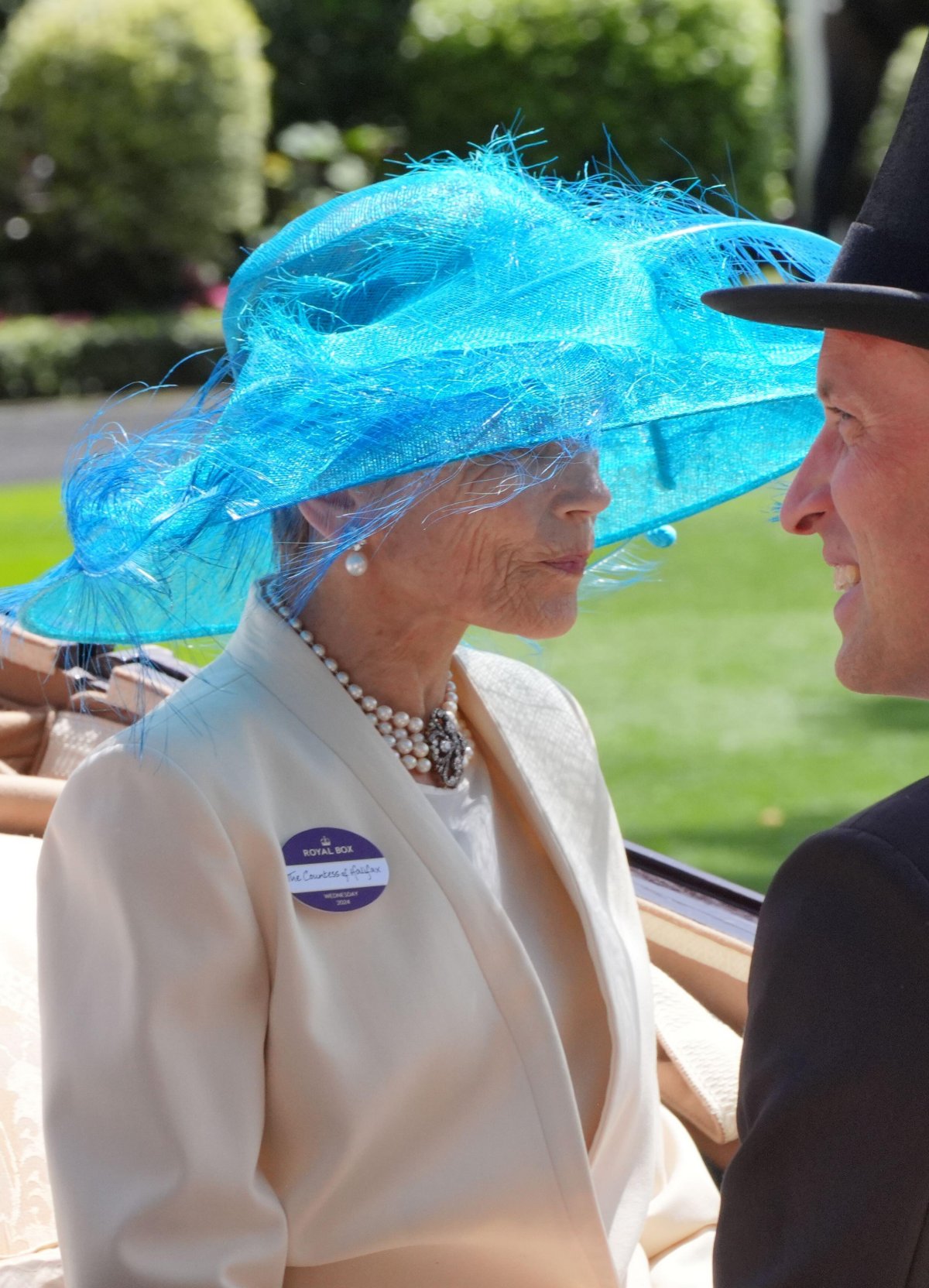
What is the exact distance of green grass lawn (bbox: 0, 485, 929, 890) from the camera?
6379 millimetres

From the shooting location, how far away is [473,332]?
5.52ft

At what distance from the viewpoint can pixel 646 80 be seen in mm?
17219

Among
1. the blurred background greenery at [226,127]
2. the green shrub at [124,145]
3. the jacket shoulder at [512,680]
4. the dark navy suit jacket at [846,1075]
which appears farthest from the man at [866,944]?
the green shrub at [124,145]

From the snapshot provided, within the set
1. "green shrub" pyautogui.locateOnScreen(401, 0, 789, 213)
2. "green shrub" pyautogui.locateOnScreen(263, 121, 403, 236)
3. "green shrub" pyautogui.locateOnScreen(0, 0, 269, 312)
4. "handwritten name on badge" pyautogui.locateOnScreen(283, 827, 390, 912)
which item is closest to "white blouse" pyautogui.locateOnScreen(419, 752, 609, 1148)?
"handwritten name on badge" pyautogui.locateOnScreen(283, 827, 390, 912)

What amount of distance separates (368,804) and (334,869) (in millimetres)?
109

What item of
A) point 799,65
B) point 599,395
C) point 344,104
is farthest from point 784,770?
point 344,104

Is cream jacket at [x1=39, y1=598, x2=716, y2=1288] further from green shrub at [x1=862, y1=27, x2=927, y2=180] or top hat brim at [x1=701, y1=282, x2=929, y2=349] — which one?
green shrub at [x1=862, y1=27, x2=927, y2=180]

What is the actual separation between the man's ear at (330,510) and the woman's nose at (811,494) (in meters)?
0.58

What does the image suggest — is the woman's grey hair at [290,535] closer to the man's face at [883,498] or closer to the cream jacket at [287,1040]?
the cream jacket at [287,1040]

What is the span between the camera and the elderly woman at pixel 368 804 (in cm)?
165

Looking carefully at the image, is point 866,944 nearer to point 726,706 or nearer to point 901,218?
point 901,218

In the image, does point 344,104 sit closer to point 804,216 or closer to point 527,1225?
point 804,216

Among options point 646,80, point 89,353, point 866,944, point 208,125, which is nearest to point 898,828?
point 866,944

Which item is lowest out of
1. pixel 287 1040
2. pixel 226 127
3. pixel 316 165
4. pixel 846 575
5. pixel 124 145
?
pixel 316 165
